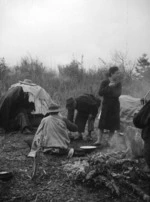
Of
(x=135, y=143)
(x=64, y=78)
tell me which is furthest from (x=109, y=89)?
(x=64, y=78)

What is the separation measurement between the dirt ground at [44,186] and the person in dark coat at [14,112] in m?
2.58

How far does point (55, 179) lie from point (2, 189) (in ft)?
2.62

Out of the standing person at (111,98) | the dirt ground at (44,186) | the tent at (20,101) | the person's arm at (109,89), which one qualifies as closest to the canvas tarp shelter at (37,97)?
the tent at (20,101)

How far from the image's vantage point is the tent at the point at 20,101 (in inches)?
316

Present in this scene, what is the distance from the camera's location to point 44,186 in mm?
3850

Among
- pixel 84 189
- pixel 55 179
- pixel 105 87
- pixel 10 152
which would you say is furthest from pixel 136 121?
pixel 10 152

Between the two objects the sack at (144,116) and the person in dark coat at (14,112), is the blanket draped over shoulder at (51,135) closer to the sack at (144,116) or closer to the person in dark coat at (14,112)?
the sack at (144,116)

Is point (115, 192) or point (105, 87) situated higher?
point (105, 87)

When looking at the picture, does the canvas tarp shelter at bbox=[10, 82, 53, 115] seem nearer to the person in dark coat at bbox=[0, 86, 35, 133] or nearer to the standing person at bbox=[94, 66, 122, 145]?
the person in dark coat at bbox=[0, 86, 35, 133]

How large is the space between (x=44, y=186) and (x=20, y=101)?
4.65 m

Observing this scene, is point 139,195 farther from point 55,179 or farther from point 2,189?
point 2,189

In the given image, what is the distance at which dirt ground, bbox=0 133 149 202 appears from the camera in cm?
343

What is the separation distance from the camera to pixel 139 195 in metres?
3.35

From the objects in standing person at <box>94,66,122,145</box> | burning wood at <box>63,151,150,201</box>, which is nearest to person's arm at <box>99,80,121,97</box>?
standing person at <box>94,66,122,145</box>
